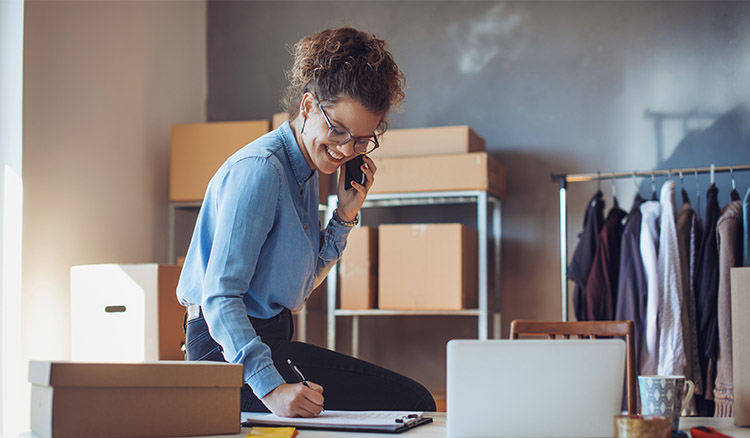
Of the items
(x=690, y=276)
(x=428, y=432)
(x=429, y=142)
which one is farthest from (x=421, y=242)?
(x=428, y=432)

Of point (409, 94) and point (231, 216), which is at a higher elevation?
point (409, 94)

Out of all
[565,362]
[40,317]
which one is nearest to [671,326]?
[565,362]

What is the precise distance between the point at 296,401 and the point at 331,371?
0.36 meters

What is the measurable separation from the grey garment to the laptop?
2.04 meters

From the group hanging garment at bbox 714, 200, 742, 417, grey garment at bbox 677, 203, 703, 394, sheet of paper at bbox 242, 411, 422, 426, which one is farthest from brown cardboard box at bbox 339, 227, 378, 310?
sheet of paper at bbox 242, 411, 422, 426

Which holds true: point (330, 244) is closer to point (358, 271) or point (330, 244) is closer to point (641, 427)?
point (641, 427)

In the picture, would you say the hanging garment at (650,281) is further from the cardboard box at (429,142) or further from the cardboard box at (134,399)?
the cardboard box at (134,399)

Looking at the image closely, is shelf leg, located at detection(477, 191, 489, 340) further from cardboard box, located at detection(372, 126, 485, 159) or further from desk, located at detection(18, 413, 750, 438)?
desk, located at detection(18, 413, 750, 438)

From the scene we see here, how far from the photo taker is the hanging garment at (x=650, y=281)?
290 centimetres

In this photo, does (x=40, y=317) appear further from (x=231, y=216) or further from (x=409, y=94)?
(x=409, y=94)

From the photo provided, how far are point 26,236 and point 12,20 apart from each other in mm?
770

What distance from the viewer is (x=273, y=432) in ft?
3.67

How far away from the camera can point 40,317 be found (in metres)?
2.86

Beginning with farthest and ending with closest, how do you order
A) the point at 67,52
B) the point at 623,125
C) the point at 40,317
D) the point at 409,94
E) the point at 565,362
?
the point at 409,94, the point at 623,125, the point at 67,52, the point at 40,317, the point at 565,362
